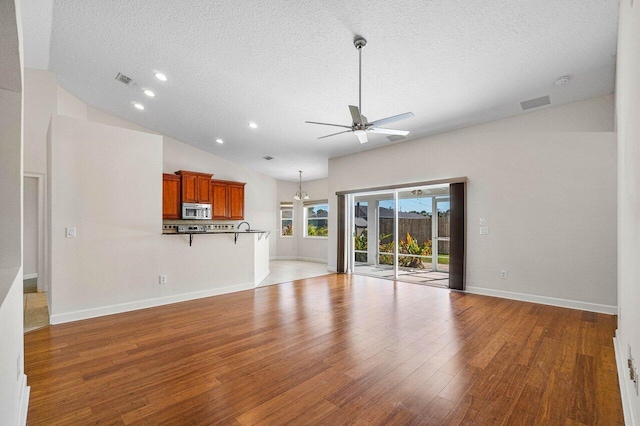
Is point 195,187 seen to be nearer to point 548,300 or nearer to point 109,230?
point 109,230

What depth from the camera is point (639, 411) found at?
1.42m

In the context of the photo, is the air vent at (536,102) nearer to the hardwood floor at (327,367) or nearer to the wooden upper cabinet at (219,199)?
the hardwood floor at (327,367)

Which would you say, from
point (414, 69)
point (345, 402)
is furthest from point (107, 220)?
point (414, 69)

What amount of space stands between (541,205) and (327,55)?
3952 millimetres

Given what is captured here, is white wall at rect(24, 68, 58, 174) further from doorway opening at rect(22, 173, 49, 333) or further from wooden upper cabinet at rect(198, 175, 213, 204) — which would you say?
wooden upper cabinet at rect(198, 175, 213, 204)

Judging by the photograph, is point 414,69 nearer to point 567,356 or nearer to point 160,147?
point 567,356

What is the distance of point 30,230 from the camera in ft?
19.5

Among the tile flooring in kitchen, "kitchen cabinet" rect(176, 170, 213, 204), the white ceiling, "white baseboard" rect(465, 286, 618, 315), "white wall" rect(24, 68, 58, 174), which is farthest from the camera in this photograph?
"kitchen cabinet" rect(176, 170, 213, 204)

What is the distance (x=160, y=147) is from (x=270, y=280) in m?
3.39

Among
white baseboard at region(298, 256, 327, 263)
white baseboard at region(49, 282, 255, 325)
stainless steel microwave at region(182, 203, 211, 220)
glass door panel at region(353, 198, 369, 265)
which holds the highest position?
stainless steel microwave at region(182, 203, 211, 220)

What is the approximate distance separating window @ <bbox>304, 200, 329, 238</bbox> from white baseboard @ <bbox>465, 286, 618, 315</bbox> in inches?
214

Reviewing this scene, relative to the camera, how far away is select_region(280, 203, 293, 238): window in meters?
10.5

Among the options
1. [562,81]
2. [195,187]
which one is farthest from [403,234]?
[195,187]

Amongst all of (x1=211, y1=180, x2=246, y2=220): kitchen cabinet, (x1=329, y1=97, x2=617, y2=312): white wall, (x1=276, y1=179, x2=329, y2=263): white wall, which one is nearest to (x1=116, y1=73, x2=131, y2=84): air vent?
(x1=211, y1=180, x2=246, y2=220): kitchen cabinet
